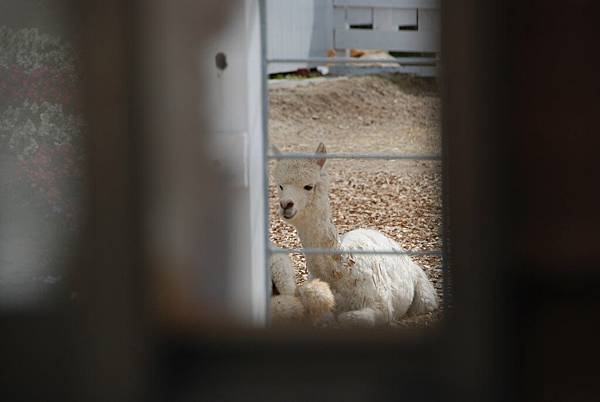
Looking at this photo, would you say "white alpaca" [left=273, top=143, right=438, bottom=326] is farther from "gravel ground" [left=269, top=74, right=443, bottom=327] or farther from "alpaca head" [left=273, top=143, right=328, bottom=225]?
"gravel ground" [left=269, top=74, right=443, bottom=327]

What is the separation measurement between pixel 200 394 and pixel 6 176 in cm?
38

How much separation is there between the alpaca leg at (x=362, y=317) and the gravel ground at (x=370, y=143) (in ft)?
3.91

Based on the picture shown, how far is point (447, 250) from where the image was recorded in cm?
77

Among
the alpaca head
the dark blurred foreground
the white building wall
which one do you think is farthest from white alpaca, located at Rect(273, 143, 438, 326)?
the dark blurred foreground

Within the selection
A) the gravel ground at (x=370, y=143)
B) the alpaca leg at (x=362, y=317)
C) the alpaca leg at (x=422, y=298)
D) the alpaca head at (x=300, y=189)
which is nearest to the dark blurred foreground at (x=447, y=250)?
the alpaca leg at (x=362, y=317)

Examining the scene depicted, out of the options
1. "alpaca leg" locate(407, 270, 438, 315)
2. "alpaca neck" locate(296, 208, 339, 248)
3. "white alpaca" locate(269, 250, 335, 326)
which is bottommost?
"alpaca leg" locate(407, 270, 438, 315)

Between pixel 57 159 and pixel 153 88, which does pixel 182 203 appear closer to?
pixel 153 88

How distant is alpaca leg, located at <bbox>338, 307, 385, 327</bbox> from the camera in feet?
6.75

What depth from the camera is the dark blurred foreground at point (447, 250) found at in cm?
74

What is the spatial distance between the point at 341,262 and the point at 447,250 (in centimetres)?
158

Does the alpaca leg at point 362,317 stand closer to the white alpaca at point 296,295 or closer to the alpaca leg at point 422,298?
the white alpaca at point 296,295

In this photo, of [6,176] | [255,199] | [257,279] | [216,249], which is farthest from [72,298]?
[255,199]

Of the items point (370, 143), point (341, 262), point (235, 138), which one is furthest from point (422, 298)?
point (370, 143)

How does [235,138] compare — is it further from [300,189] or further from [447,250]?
[300,189]
